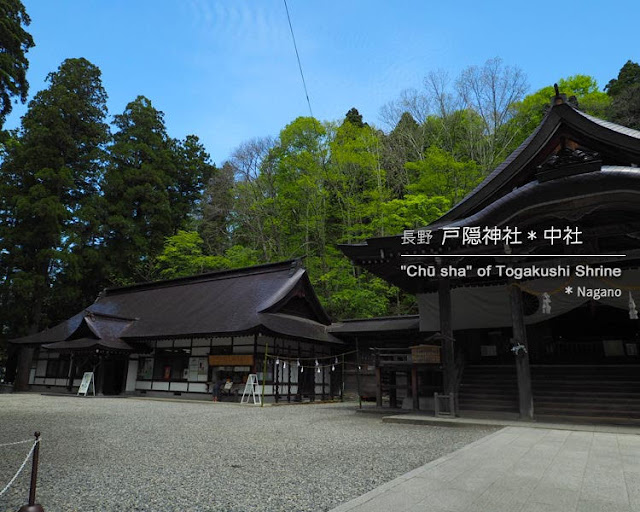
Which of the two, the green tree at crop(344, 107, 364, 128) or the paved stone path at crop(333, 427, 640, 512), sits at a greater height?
the green tree at crop(344, 107, 364, 128)

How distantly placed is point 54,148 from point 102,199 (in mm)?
4602

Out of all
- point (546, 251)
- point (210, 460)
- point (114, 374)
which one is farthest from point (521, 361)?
point (114, 374)

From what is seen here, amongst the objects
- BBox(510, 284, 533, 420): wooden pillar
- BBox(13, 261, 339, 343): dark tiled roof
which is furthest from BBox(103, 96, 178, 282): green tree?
BBox(510, 284, 533, 420): wooden pillar

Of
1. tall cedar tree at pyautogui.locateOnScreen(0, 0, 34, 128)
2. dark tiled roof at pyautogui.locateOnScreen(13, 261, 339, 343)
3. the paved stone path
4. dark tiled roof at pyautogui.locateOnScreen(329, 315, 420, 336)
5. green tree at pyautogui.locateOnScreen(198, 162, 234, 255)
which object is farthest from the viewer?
green tree at pyautogui.locateOnScreen(198, 162, 234, 255)

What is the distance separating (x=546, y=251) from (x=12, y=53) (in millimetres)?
13372

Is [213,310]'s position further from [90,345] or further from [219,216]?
[219,216]

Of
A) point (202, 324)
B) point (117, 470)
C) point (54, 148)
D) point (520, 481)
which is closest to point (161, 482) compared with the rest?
point (117, 470)

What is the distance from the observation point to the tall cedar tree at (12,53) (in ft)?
27.3

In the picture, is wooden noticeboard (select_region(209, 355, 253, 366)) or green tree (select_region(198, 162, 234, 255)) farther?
green tree (select_region(198, 162, 234, 255))

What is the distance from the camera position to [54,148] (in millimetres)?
23578

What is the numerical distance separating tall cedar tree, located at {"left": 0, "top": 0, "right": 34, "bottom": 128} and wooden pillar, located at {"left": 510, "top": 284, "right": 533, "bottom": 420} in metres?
12.0

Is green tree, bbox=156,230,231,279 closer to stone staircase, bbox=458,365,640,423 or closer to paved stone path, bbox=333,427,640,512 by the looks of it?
stone staircase, bbox=458,365,640,423

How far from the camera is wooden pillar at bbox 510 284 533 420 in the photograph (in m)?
8.70

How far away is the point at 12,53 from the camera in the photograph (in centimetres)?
878
